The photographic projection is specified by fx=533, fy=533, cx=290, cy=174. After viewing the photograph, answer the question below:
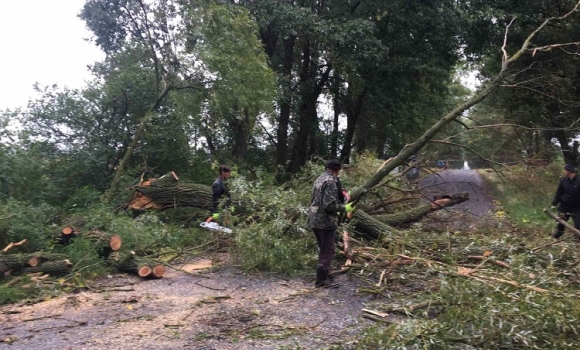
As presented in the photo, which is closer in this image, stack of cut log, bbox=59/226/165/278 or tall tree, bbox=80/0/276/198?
stack of cut log, bbox=59/226/165/278

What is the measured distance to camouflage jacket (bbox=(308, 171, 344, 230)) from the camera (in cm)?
597

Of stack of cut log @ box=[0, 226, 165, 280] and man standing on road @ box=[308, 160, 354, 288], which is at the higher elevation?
man standing on road @ box=[308, 160, 354, 288]

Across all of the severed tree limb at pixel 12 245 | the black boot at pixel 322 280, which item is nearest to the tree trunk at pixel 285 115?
the severed tree limb at pixel 12 245

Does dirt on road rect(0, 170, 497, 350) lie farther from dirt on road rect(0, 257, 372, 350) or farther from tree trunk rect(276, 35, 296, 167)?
tree trunk rect(276, 35, 296, 167)

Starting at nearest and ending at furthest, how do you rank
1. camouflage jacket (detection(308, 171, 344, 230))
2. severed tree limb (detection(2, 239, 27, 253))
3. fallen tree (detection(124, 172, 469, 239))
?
camouflage jacket (detection(308, 171, 344, 230))
severed tree limb (detection(2, 239, 27, 253))
fallen tree (detection(124, 172, 469, 239))

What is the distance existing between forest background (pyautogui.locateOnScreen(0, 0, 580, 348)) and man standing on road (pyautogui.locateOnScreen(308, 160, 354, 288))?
863 mm

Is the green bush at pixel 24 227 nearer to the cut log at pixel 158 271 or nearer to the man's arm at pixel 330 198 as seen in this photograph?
the cut log at pixel 158 271

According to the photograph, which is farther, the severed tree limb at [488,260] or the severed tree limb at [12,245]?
the severed tree limb at [12,245]

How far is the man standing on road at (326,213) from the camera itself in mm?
5977

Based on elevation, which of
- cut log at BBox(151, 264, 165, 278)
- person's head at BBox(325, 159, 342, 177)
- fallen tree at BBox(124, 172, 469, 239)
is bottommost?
cut log at BBox(151, 264, 165, 278)

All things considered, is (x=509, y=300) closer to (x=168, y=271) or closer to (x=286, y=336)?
(x=286, y=336)

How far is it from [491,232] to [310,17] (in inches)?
308

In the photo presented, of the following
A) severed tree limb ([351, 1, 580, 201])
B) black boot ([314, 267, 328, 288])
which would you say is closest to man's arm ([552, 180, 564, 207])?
severed tree limb ([351, 1, 580, 201])

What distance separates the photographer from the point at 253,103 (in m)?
11.8
